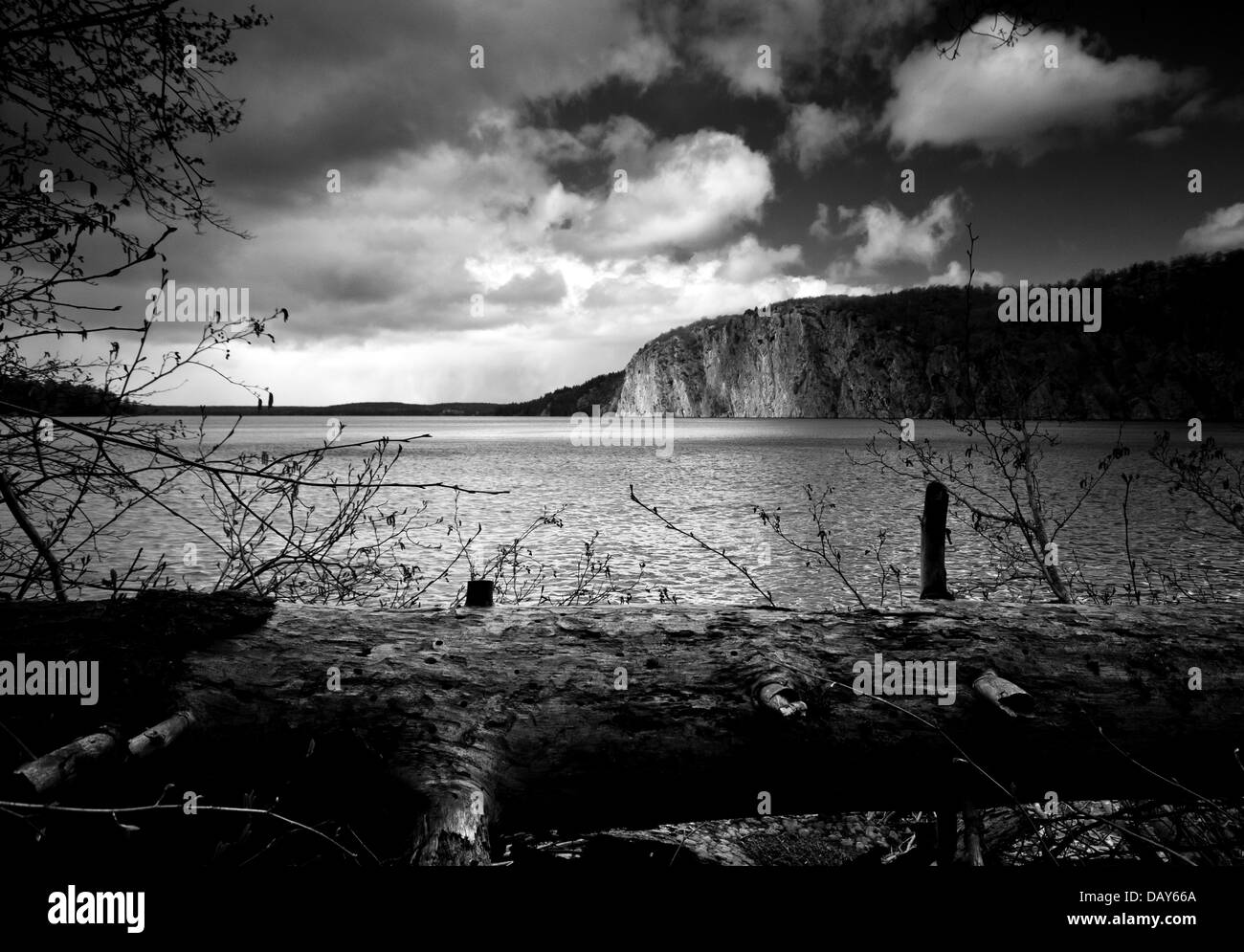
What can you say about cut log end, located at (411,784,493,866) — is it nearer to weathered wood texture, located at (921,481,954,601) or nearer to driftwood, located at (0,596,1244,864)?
driftwood, located at (0,596,1244,864)

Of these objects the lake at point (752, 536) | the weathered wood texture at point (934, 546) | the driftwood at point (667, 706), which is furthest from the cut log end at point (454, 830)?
the weathered wood texture at point (934, 546)

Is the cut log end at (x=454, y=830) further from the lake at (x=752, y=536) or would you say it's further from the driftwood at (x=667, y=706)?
the lake at (x=752, y=536)

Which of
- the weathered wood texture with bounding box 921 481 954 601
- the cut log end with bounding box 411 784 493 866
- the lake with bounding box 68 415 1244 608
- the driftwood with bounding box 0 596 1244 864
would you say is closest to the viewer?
the cut log end with bounding box 411 784 493 866

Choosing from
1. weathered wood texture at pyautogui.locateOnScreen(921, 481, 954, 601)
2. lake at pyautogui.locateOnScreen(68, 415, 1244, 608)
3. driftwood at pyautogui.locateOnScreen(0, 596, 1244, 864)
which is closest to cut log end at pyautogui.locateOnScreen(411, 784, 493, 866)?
driftwood at pyautogui.locateOnScreen(0, 596, 1244, 864)

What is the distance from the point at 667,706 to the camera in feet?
9.97

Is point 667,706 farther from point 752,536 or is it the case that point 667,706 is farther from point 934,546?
point 752,536

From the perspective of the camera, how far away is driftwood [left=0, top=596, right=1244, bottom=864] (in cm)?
290

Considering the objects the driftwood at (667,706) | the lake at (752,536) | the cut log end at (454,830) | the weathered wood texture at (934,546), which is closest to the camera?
the cut log end at (454,830)

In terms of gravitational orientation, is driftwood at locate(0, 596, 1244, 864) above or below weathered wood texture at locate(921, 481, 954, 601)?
below

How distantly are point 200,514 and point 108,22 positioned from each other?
1909 centimetres

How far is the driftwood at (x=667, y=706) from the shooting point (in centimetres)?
290
